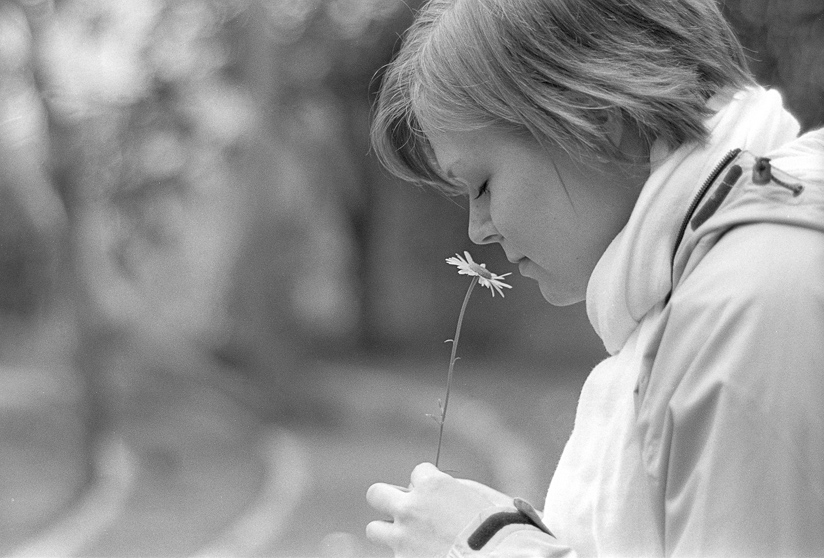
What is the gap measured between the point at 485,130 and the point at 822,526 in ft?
1.06

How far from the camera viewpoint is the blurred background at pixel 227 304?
1.95 metres

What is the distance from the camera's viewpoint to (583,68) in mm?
546

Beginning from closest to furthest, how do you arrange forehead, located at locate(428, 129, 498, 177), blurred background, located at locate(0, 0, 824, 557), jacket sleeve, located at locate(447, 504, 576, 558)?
jacket sleeve, located at locate(447, 504, 576, 558), forehead, located at locate(428, 129, 498, 177), blurred background, located at locate(0, 0, 824, 557)

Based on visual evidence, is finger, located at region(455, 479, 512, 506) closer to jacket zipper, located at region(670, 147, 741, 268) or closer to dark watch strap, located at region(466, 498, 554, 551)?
dark watch strap, located at region(466, 498, 554, 551)

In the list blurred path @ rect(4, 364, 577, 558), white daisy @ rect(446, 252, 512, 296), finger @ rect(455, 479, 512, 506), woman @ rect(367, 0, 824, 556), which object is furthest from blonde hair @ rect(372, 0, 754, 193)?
blurred path @ rect(4, 364, 577, 558)

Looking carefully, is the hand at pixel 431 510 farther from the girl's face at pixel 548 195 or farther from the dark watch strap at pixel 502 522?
the girl's face at pixel 548 195

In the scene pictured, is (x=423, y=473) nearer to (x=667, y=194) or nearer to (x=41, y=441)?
(x=667, y=194)

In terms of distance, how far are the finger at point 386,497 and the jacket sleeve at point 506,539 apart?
0.23ft

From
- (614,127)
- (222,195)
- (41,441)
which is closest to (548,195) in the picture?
(614,127)

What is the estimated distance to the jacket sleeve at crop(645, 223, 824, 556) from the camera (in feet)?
1.24

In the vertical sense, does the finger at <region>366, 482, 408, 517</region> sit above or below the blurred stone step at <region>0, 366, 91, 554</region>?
above

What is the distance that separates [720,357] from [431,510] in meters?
0.23

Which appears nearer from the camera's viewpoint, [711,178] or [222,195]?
[711,178]

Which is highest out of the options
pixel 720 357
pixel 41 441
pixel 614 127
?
pixel 614 127
